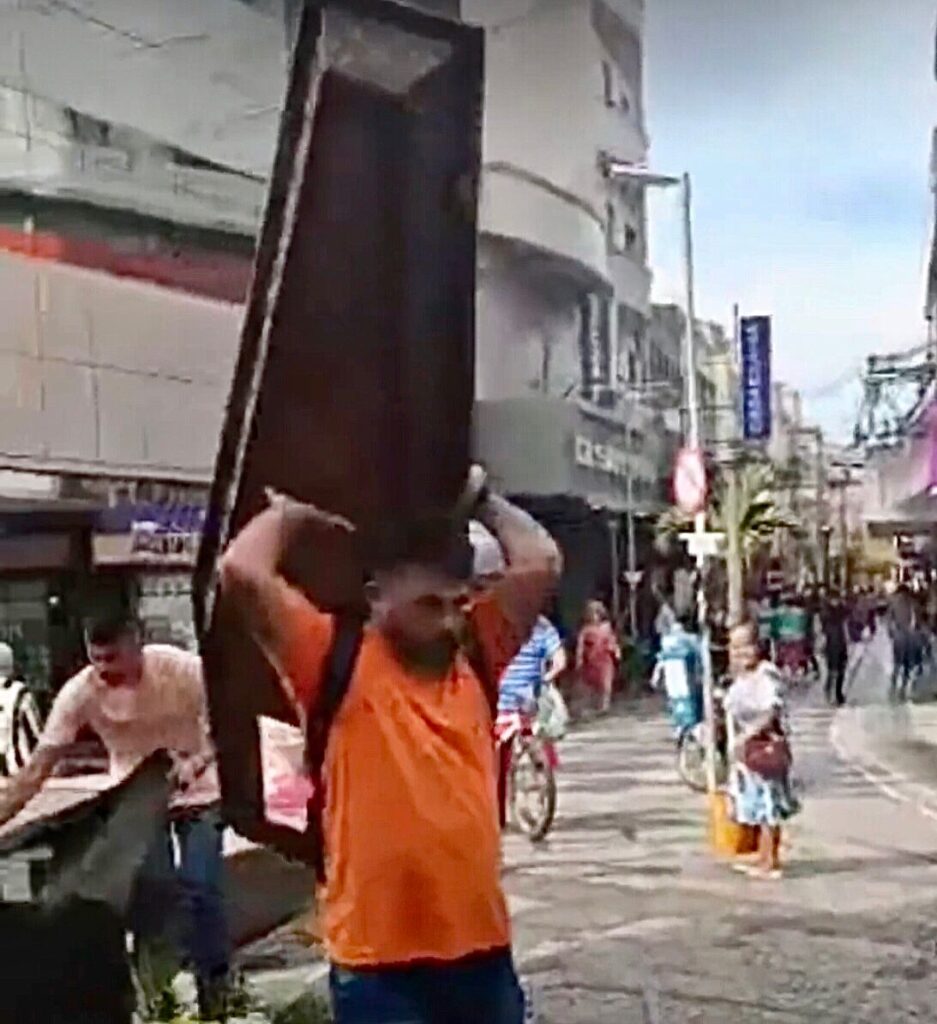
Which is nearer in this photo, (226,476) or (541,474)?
(226,476)

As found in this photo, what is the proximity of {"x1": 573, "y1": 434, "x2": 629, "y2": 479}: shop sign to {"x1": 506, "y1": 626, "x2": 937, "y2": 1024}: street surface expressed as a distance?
90cm

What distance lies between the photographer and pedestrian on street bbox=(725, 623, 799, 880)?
4277 mm

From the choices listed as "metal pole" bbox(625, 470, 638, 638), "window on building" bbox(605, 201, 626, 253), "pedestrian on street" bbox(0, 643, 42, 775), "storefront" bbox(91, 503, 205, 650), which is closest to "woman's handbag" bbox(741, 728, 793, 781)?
"metal pole" bbox(625, 470, 638, 638)

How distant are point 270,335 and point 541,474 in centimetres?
31

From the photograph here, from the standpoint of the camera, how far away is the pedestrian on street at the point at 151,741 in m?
2.24

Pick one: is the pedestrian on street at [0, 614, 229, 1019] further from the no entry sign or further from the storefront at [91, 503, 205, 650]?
the no entry sign

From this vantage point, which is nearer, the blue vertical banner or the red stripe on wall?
the red stripe on wall

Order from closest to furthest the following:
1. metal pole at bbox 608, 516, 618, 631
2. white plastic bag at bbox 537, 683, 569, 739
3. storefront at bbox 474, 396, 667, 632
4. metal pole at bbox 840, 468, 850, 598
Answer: storefront at bbox 474, 396, 667, 632
metal pole at bbox 608, 516, 618, 631
metal pole at bbox 840, 468, 850, 598
white plastic bag at bbox 537, 683, 569, 739

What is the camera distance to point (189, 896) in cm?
247

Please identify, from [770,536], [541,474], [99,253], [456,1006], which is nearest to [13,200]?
[99,253]

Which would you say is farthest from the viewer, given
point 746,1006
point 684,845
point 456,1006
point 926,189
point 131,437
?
point 684,845

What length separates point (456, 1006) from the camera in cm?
197

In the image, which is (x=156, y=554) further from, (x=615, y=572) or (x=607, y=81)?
(x=607, y=81)

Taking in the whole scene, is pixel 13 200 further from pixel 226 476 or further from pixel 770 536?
pixel 770 536
